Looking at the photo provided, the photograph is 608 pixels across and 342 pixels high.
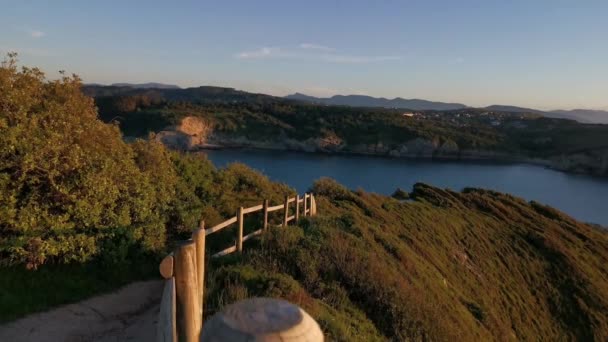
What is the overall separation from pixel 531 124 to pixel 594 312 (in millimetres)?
174524

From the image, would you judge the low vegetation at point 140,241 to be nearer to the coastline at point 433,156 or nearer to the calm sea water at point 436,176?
the calm sea water at point 436,176

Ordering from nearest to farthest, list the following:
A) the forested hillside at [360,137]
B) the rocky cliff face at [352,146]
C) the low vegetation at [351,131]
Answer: the forested hillside at [360,137] → the low vegetation at [351,131] → the rocky cliff face at [352,146]

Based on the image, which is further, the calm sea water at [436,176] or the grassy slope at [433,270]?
the calm sea water at [436,176]

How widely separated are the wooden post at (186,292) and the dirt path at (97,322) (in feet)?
12.5

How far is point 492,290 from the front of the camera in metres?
20.7

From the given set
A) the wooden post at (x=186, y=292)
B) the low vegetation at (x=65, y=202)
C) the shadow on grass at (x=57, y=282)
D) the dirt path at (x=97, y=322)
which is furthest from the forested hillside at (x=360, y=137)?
the wooden post at (x=186, y=292)

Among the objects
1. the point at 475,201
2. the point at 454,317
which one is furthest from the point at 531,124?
the point at 454,317

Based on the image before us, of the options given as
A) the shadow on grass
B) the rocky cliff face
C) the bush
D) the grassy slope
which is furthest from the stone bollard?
the rocky cliff face

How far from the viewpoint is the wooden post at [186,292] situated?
3609 mm

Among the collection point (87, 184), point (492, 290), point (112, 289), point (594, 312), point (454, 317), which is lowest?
point (594, 312)

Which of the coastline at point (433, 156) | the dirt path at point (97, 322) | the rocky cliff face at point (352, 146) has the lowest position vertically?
the coastline at point (433, 156)

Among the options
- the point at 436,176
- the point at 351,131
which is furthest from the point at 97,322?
the point at 351,131

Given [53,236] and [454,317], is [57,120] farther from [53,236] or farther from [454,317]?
[454,317]

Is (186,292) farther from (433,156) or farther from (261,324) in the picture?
(433,156)
